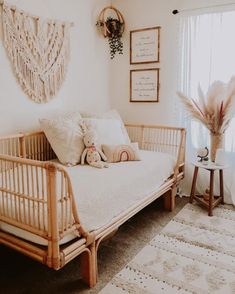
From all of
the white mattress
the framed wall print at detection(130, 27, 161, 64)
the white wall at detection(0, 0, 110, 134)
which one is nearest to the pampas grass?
the white mattress

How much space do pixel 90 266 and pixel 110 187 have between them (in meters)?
0.52

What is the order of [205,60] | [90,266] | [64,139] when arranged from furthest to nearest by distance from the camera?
[205,60], [64,139], [90,266]

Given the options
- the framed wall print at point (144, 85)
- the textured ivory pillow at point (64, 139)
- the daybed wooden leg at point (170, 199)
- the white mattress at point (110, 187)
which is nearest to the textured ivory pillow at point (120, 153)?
the white mattress at point (110, 187)

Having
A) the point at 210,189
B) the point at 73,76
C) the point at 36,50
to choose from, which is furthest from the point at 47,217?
the point at 73,76

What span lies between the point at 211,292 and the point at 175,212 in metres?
1.18

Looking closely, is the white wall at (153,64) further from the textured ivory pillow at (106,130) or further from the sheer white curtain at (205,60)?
the textured ivory pillow at (106,130)

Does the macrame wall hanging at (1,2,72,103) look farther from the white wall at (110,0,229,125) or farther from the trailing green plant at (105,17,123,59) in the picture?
the white wall at (110,0,229,125)

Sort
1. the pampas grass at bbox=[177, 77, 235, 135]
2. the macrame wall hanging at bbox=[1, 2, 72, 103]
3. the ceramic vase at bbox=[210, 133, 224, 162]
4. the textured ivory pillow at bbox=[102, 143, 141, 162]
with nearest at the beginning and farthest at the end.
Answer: the macrame wall hanging at bbox=[1, 2, 72, 103], the textured ivory pillow at bbox=[102, 143, 141, 162], the pampas grass at bbox=[177, 77, 235, 135], the ceramic vase at bbox=[210, 133, 224, 162]

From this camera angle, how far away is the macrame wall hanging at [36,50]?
2.36 m

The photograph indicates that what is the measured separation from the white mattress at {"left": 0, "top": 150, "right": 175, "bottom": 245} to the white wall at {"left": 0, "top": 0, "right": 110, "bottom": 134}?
2.23 feet

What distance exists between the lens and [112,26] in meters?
3.32

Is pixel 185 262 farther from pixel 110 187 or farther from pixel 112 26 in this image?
pixel 112 26

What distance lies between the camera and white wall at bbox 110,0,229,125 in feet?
10.3

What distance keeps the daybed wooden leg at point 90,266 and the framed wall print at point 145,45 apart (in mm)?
2300
